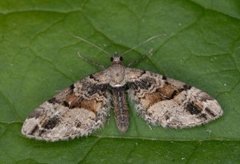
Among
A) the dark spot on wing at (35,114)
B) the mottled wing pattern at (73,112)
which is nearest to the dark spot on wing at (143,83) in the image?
the mottled wing pattern at (73,112)

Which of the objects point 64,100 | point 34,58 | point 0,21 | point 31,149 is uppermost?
point 0,21

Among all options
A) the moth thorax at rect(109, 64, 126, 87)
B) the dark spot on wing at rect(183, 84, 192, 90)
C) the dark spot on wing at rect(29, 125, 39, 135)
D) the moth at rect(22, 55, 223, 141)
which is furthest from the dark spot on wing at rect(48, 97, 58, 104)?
the dark spot on wing at rect(183, 84, 192, 90)

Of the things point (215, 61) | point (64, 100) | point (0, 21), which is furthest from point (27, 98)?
point (215, 61)

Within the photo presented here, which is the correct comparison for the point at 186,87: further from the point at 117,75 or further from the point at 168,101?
the point at 117,75

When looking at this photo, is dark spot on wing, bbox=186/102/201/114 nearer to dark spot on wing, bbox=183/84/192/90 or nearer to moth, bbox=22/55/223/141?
moth, bbox=22/55/223/141

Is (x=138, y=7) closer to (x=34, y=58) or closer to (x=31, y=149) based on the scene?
(x=34, y=58)

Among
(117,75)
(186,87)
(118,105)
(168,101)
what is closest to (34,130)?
(118,105)
